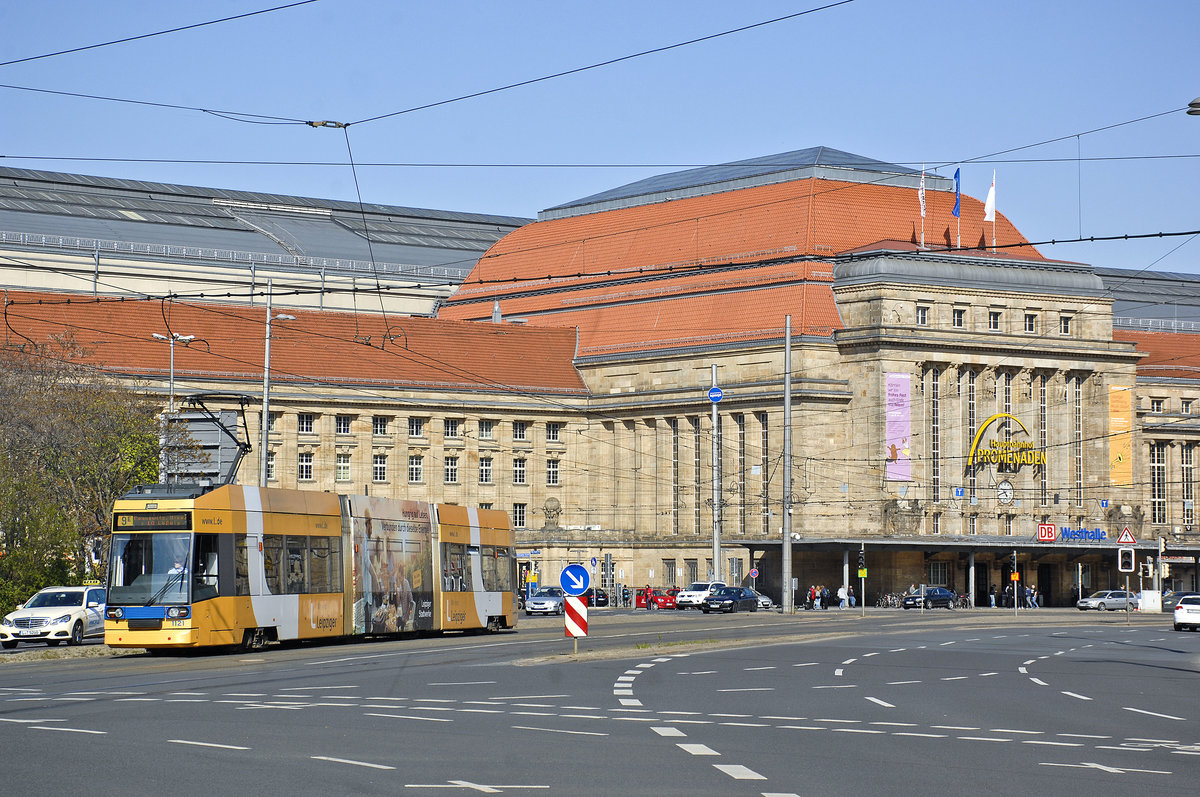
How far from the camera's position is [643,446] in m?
106

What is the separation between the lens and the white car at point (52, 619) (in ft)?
144

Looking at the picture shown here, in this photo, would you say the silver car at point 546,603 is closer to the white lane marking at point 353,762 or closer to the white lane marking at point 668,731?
the white lane marking at point 668,731

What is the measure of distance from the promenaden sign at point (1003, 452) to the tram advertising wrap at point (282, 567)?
58223 mm

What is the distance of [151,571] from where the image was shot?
34.9 meters

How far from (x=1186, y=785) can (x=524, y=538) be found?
8862 cm

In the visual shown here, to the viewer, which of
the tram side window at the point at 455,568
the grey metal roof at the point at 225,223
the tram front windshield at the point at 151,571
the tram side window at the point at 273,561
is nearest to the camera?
the tram front windshield at the point at 151,571

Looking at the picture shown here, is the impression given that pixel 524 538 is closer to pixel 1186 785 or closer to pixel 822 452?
pixel 822 452

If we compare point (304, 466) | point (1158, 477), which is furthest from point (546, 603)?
point (1158, 477)

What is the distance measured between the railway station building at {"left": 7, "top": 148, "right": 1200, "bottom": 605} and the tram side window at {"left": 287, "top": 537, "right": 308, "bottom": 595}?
176 ft

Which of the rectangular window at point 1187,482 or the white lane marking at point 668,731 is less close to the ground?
the rectangular window at point 1187,482

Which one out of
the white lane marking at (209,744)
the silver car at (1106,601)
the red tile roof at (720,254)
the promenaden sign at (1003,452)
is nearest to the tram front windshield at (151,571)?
Result: the white lane marking at (209,744)

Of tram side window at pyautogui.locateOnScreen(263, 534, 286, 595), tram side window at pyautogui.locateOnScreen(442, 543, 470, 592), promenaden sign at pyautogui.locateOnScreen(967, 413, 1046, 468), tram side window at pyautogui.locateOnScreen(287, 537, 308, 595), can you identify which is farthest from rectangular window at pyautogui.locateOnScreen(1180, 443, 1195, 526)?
tram side window at pyautogui.locateOnScreen(263, 534, 286, 595)

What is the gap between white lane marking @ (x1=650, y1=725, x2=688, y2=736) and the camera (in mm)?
18578

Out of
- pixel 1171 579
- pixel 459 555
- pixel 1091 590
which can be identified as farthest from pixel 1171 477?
pixel 459 555
